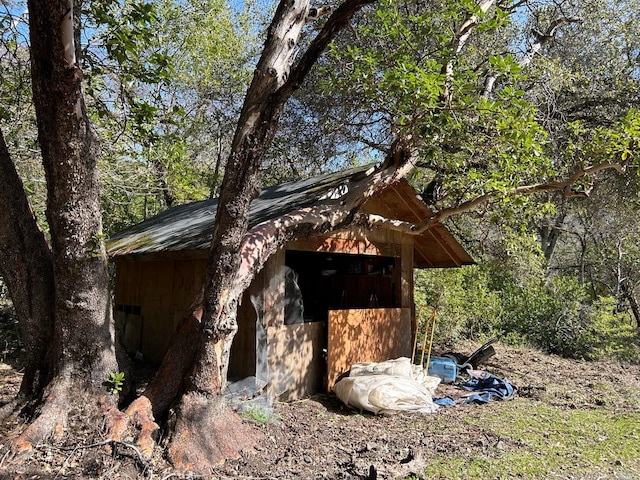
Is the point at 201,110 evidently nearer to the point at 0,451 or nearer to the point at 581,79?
the point at 581,79

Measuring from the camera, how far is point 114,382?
4.77 m

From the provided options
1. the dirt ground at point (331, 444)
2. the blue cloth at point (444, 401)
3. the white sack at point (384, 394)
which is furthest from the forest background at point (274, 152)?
the blue cloth at point (444, 401)

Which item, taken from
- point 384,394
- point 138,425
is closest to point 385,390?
point 384,394

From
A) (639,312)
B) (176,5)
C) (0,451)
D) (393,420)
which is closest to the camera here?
(0,451)

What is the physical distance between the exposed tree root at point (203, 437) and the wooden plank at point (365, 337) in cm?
282

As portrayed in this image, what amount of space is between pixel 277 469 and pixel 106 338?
215 cm

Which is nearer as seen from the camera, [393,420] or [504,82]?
[393,420]

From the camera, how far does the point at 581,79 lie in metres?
9.99

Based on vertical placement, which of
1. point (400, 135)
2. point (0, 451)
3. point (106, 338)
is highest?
point (400, 135)

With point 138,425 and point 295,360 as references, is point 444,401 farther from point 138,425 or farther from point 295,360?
point 138,425

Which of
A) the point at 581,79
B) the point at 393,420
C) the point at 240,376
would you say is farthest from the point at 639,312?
the point at 240,376

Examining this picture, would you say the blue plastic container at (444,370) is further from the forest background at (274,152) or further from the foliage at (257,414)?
the foliage at (257,414)

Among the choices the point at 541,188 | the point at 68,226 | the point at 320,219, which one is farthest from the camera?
the point at 541,188

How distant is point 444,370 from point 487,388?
0.89 m
